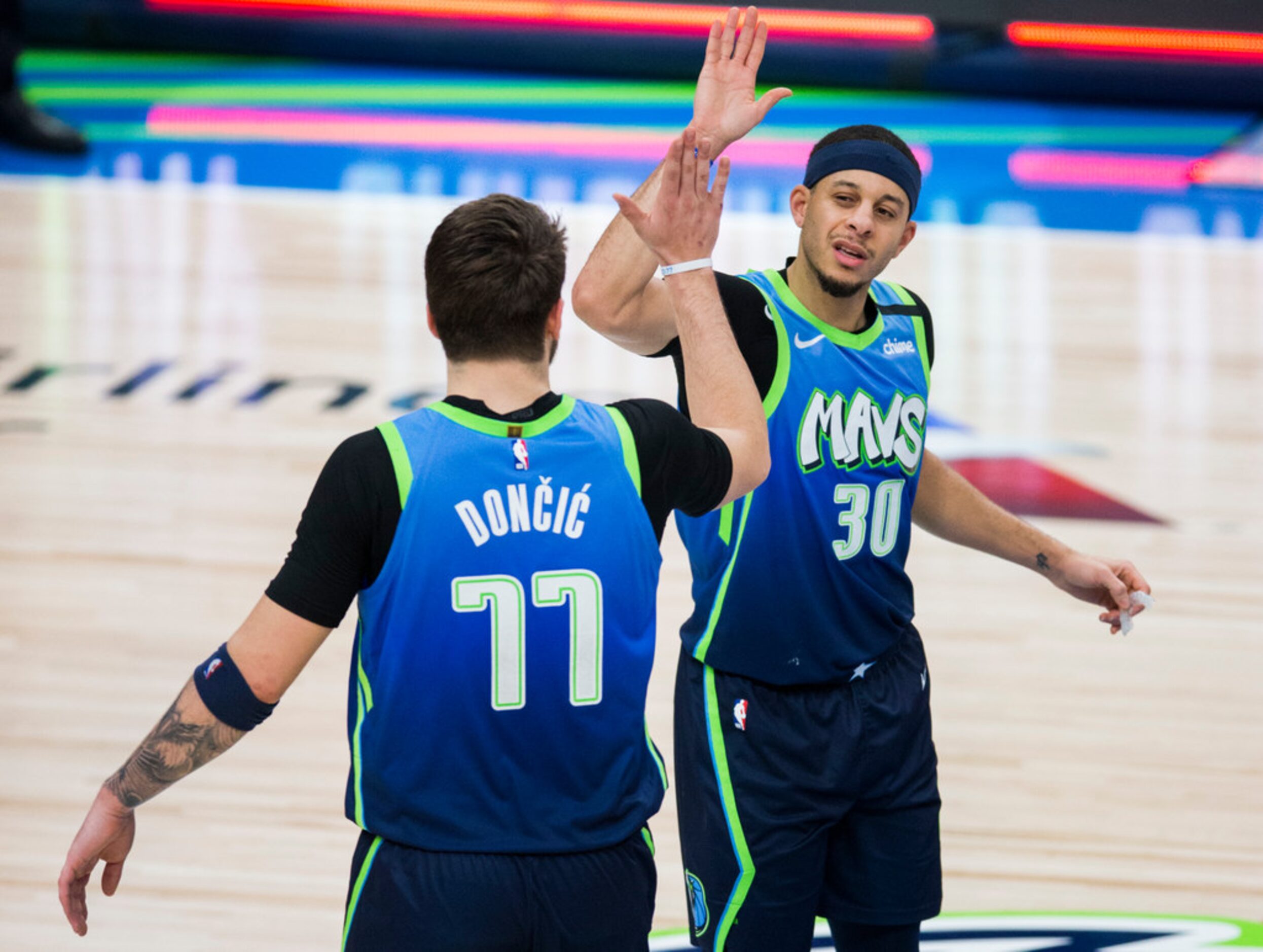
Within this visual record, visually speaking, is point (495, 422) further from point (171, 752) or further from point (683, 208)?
point (171, 752)

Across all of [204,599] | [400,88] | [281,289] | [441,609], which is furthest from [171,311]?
[441,609]

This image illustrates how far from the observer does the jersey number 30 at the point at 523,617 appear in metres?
2.06

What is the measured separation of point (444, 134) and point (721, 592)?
10.2 m

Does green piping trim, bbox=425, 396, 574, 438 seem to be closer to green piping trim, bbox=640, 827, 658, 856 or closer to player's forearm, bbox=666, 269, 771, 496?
player's forearm, bbox=666, 269, 771, 496

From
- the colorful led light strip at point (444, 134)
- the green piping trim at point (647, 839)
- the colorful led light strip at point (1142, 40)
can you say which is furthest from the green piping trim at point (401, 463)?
the colorful led light strip at point (1142, 40)

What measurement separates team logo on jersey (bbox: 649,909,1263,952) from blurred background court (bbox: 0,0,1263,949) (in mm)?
56

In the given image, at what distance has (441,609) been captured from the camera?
2.06m

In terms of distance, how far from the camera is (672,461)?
2193 mm

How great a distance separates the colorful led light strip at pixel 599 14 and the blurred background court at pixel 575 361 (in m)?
0.03

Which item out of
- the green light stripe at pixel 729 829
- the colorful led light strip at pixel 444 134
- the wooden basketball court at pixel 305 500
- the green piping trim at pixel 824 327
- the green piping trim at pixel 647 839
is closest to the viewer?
the green piping trim at pixel 647 839

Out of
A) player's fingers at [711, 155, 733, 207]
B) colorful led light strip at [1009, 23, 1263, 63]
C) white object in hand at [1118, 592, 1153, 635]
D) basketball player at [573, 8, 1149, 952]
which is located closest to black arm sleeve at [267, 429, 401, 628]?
player's fingers at [711, 155, 733, 207]

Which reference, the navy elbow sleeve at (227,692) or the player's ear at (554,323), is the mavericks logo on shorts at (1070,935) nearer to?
the navy elbow sleeve at (227,692)

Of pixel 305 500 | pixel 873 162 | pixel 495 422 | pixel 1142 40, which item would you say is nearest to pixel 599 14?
pixel 1142 40

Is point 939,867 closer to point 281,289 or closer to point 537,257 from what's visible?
point 537,257
